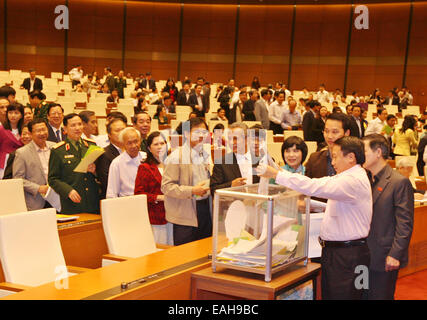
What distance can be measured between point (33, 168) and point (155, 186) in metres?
1.05

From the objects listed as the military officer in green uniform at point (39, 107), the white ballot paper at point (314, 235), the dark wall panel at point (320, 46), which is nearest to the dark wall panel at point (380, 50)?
the dark wall panel at point (320, 46)

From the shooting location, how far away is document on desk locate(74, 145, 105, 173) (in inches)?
163

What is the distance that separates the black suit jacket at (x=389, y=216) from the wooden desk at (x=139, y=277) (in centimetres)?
103

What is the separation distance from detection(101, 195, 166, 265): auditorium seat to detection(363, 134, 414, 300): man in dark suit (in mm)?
1548

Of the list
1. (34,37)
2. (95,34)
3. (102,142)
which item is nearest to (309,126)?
(102,142)

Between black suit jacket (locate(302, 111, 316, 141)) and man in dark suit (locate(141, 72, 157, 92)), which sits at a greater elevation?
man in dark suit (locate(141, 72, 157, 92))

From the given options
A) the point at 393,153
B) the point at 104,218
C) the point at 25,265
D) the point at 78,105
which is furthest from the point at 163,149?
the point at 78,105

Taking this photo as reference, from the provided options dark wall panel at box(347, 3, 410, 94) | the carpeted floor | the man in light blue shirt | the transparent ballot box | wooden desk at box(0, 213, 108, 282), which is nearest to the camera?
the transparent ballot box

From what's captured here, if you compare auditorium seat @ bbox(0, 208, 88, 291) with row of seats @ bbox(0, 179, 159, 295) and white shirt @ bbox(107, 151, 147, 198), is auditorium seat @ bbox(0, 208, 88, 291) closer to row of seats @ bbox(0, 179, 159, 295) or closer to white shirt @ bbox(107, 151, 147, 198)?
row of seats @ bbox(0, 179, 159, 295)

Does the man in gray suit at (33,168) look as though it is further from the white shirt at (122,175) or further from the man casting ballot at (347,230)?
the man casting ballot at (347,230)

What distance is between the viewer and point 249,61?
2177cm

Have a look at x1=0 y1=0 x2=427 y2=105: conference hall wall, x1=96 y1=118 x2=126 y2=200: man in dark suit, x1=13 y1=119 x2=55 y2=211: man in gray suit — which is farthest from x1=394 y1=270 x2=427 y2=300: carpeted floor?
x1=0 y1=0 x2=427 y2=105: conference hall wall

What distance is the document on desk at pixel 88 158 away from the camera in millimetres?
4141

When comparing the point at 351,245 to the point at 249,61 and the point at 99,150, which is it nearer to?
the point at 99,150
